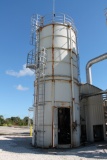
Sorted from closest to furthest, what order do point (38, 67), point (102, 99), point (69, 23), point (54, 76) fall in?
point (54, 76) < point (38, 67) < point (69, 23) < point (102, 99)

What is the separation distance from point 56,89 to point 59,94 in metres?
0.44

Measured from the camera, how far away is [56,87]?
15.2m

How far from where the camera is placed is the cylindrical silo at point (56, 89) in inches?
571

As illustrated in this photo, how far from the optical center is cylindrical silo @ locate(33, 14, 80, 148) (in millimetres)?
14516

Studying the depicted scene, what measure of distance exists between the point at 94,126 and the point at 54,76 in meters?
6.61

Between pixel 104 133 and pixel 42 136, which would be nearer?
pixel 42 136

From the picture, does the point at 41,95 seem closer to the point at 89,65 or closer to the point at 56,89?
the point at 56,89

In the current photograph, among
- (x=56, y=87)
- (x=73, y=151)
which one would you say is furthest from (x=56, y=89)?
(x=73, y=151)

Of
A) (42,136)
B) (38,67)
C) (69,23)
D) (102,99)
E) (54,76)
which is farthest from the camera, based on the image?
(102,99)

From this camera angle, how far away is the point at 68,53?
16.5 m

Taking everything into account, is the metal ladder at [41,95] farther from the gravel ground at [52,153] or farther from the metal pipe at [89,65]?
the metal pipe at [89,65]

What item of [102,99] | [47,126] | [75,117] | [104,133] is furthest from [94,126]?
[47,126]

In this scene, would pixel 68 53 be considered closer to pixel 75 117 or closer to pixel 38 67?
pixel 38 67

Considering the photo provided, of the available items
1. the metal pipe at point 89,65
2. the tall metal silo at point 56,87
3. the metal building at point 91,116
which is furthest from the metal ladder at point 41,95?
the metal pipe at point 89,65
